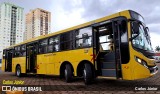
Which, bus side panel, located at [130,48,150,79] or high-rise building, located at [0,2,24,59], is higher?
high-rise building, located at [0,2,24,59]

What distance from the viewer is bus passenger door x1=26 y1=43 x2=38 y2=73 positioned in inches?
601

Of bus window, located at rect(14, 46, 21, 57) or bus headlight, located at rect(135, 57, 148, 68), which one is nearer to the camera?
bus headlight, located at rect(135, 57, 148, 68)

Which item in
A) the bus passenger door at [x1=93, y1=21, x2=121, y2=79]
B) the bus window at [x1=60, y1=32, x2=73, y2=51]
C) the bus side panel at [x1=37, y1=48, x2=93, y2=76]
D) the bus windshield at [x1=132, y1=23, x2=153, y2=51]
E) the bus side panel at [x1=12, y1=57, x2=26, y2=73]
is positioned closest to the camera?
the bus windshield at [x1=132, y1=23, x2=153, y2=51]

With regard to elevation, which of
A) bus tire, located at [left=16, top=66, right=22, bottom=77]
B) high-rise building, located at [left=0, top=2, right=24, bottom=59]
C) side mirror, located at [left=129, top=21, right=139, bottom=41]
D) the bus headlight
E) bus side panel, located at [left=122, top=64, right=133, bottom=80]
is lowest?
bus tire, located at [left=16, top=66, right=22, bottom=77]

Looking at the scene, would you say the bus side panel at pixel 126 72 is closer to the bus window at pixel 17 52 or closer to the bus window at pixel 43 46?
the bus window at pixel 43 46

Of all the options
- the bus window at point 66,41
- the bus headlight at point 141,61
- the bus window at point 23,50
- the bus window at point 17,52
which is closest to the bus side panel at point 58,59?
the bus window at point 66,41

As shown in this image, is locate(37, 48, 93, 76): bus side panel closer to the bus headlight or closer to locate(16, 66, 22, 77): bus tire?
the bus headlight

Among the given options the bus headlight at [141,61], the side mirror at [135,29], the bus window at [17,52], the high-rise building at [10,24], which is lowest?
the bus headlight at [141,61]

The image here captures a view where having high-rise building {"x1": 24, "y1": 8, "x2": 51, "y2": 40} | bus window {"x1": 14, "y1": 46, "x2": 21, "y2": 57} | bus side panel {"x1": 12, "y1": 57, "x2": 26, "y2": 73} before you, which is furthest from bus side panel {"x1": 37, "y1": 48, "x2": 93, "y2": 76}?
high-rise building {"x1": 24, "y1": 8, "x2": 51, "y2": 40}

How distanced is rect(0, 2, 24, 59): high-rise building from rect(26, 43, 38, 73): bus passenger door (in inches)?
3402

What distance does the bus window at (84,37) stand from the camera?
32.5 ft

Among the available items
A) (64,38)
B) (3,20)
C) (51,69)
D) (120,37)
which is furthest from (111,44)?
(3,20)

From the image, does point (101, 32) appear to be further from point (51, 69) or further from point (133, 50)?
point (51, 69)

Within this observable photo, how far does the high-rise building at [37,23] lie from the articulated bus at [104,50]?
9324 cm
